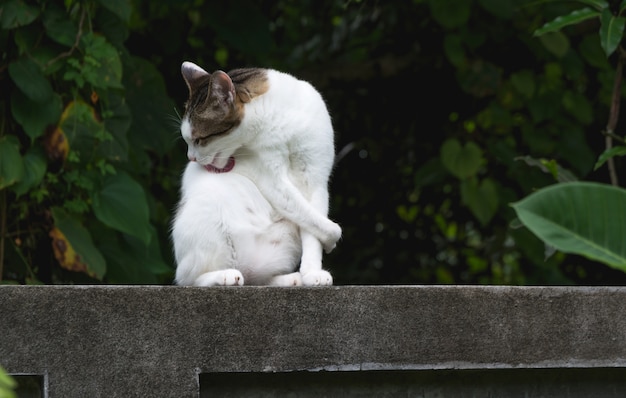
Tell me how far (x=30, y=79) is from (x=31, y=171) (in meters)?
0.34

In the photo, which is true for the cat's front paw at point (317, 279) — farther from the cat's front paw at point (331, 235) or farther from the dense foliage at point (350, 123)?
the dense foliage at point (350, 123)

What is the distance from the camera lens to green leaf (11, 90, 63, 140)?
11.2 ft

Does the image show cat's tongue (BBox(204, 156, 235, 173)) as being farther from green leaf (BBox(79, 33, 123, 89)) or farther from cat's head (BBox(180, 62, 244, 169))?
green leaf (BBox(79, 33, 123, 89))

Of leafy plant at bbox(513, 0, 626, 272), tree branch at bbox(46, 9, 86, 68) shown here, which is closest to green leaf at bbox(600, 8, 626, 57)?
tree branch at bbox(46, 9, 86, 68)

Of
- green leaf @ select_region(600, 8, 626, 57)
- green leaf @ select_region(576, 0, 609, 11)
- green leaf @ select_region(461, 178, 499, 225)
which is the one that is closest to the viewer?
green leaf @ select_region(600, 8, 626, 57)

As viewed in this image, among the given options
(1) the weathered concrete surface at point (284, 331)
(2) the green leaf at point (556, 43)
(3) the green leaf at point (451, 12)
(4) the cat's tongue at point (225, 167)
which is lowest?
(1) the weathered concrete surface at point (284, 331)

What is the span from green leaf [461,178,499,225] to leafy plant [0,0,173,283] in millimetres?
1886

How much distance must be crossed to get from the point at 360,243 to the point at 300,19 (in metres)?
1.60

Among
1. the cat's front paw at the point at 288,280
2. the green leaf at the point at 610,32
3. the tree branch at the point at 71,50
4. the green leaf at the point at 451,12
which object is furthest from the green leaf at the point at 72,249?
the green leaf at the point at 451,12

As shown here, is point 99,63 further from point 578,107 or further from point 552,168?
point 578,107

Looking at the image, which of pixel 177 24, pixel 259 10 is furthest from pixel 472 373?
pixel 177 24

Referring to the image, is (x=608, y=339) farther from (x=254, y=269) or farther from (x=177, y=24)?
(x=177, y=24)

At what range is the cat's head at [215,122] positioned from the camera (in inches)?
102

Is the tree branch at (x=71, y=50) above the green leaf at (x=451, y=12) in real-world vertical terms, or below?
below
